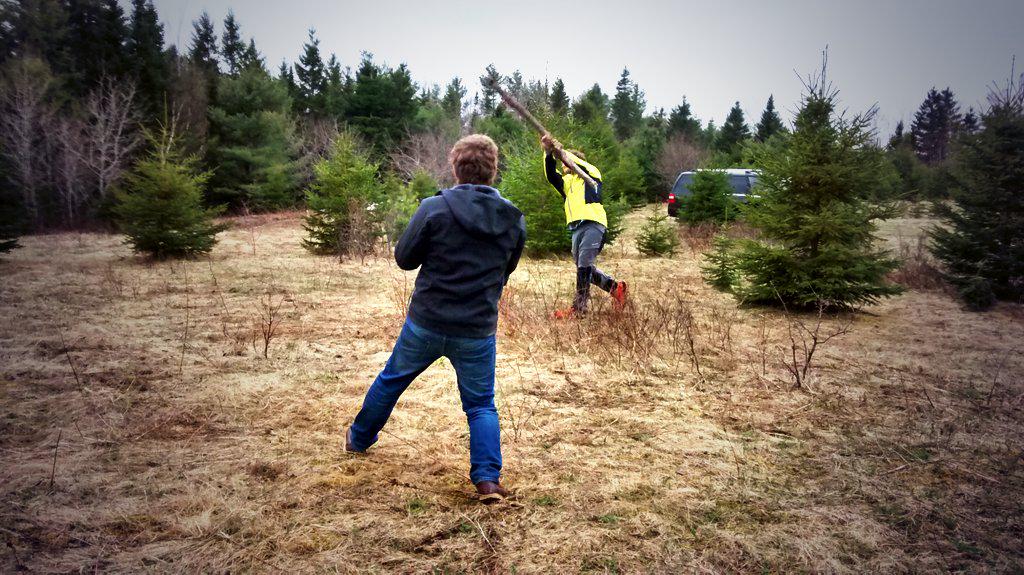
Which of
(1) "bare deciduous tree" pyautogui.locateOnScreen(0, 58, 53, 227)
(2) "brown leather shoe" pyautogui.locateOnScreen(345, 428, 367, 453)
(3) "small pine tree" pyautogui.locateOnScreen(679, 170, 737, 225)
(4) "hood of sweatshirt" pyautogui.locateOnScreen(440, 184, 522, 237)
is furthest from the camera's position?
(1) "bare deciduous tree" pyautogui.locateOnScreen(0, 58, 53, 227)

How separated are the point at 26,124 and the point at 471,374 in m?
24.7

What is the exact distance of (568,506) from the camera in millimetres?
2830

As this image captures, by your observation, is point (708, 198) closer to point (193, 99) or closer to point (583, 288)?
point (583, 288)

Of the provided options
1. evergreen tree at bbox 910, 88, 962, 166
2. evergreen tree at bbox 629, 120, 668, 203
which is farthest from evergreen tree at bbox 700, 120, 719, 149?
evergreen tree at bbox 910, 88, 962, 166

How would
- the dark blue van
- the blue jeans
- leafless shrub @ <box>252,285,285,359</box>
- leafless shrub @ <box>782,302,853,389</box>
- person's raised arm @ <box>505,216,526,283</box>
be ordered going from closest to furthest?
1. the blue jeans
2. person's raised arm @ <box>505,216,526,283</box>
3. leafless shrub @ <box>782,302,853,389</box>
4. leafless shrub @ <box>252,285,285,359</box>
5. the dark blue van

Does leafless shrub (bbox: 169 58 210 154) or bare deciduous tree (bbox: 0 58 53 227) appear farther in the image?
leafless shrub (bbox: 169 58 210 154)

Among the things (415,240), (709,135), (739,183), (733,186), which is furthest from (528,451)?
(709,135)

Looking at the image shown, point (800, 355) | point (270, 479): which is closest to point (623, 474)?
point (270, 479)

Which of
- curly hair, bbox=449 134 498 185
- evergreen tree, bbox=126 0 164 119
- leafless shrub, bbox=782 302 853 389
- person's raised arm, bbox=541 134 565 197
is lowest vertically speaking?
leafless shrub, bbox=782 302 853 389

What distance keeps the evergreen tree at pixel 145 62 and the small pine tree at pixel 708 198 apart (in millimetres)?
23695

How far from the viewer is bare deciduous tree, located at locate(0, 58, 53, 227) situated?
1948cm

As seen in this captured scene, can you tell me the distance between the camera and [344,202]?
11.7m

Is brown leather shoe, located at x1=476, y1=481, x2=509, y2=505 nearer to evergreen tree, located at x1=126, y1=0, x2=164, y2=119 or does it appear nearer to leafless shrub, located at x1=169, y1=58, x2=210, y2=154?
leafless shrub, located at x1=169, y1=58, x2=210, y2=154

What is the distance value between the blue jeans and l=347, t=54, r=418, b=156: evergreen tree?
104 feet
